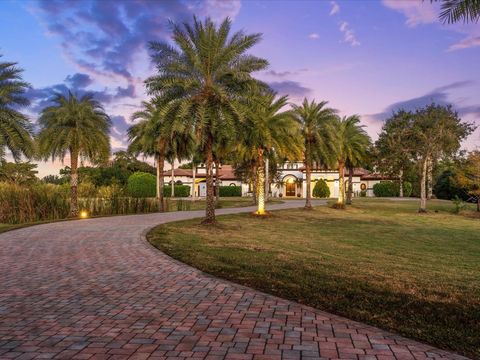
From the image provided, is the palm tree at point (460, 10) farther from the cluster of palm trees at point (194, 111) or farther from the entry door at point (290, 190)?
the entry door at point (290, 190)

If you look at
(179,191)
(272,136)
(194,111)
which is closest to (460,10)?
(194,111)

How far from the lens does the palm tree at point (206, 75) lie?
16.8 metres

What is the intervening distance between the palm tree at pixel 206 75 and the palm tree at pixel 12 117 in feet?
23.5

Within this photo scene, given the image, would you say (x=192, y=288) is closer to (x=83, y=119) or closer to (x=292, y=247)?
(x=292, y=247)

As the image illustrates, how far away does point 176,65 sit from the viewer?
1697 cm

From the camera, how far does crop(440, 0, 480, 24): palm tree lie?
7.85 meters

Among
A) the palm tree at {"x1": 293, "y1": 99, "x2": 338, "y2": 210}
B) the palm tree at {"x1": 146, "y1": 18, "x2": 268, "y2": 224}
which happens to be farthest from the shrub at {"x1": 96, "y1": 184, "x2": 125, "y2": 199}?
the palm tree at {"x1": 293, "y1": 99, "x2": 338, "y2": 210}

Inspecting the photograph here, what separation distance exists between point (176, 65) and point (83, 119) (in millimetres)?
8698

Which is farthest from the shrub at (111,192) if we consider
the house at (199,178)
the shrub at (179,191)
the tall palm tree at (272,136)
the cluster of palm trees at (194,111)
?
the house at (199,178)

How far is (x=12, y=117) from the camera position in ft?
63.6

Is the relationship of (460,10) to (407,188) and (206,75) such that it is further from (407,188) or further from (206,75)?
(407,188)

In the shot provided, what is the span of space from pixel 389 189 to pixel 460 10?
61.0 meters

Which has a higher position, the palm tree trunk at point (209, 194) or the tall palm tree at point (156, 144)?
the tall palm tree at point (156, 144)

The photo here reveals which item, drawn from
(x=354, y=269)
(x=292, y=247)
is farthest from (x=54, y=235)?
(x=354, y=269)
